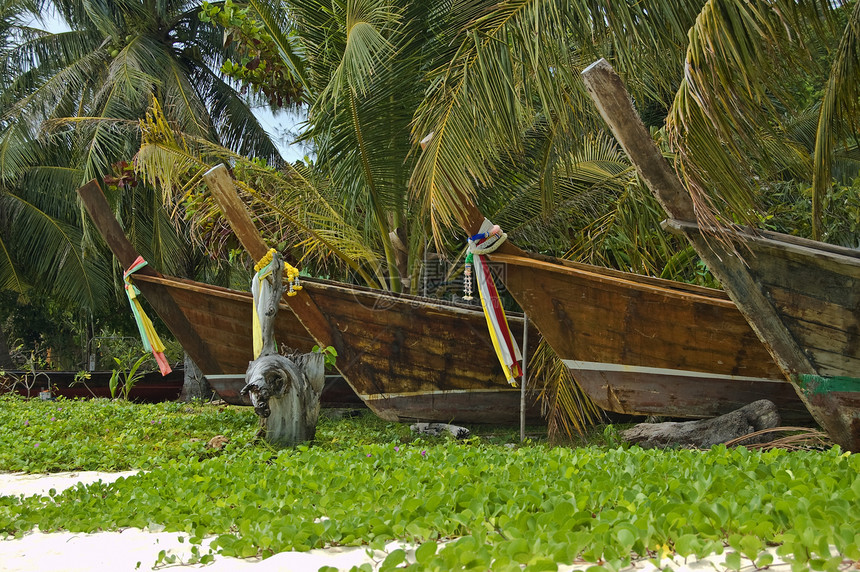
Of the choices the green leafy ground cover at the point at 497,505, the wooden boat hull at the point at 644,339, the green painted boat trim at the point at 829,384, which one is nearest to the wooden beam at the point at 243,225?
the green leafy ground cover at the point at 497,505

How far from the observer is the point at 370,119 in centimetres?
624

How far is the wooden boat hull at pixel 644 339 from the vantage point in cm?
505

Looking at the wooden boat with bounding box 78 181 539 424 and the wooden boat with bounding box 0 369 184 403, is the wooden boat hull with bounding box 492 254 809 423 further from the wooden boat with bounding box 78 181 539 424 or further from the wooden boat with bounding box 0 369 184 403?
the wooden boat with bounding box 0 369 184 403

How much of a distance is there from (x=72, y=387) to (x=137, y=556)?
10.7 m

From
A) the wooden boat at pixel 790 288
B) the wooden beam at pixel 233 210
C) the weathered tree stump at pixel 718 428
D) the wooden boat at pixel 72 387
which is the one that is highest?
the wooden beam at pixel 233 210

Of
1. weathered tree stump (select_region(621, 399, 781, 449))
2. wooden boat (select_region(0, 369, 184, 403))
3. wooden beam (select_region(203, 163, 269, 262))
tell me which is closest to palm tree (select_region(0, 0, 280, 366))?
wooden boat (select_region(0, 369, 184, 403))

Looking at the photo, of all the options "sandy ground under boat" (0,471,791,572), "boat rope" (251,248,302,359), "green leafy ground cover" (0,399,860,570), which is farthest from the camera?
"boat rope" (251,248,302,359)

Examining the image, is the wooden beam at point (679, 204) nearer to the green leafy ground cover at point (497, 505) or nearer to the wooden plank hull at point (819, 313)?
the wooden plank hull at point (819, 313)

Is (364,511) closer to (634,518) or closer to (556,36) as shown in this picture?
(634,518)

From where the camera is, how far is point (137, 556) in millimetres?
2578

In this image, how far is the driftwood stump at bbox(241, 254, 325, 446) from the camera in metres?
5.45

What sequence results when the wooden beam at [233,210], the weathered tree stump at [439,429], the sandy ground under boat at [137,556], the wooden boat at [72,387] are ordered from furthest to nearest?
1. the wooden boat at [72,387]
2. the weathered tree stump at [439,429]
3. the wooden beam at [233,210]
4. the sandy ground under boat at [137,556]

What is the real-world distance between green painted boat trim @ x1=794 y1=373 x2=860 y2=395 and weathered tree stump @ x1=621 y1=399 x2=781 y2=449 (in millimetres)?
961

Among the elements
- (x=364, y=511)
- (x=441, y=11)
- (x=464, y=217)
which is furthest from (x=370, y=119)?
(x=364, y=511)
